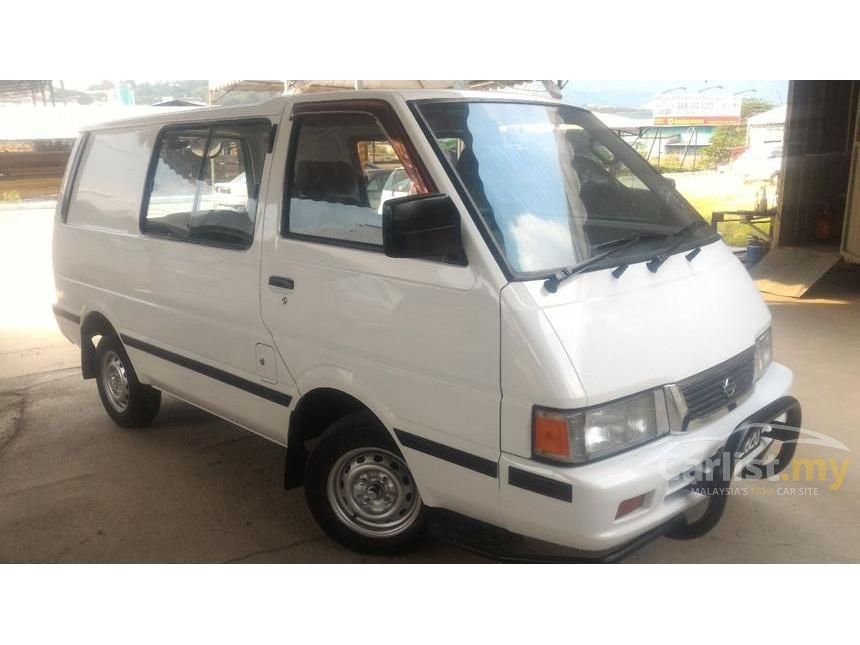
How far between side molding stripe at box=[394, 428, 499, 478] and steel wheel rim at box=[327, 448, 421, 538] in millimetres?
187

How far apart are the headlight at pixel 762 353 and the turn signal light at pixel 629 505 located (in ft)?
3.11

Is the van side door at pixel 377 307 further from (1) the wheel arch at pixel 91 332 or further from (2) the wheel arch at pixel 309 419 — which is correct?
(1) the wheel arch at pixel 91 332

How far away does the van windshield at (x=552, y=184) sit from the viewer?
7.87ft

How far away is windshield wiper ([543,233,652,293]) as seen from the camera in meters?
2.21

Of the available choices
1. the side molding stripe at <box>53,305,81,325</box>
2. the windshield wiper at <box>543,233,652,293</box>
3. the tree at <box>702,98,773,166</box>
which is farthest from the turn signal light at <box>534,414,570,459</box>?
the tree at <box>702,98,773,166</box>

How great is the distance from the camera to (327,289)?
2.71 meters

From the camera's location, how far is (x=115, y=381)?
444 cm

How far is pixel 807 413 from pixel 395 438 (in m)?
2.82

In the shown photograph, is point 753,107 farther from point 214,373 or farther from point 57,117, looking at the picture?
point 57,117

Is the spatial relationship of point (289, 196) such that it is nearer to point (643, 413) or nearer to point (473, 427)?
point (473, 427)

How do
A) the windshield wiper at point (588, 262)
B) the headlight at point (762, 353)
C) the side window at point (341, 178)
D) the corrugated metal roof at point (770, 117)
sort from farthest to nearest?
the corrugated metal roof at point (770, 117) < the headlight at point (762, 353) < the side window at point (341, 178) < the windshield wiper at point (588, 262)

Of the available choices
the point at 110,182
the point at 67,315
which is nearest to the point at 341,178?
the point at 110,182

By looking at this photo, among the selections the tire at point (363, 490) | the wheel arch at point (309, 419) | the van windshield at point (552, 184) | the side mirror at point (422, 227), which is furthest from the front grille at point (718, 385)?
the wheel arch at point (309, 419)

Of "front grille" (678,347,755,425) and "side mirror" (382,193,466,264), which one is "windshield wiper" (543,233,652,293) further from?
"front grille" (678,347,755,425)
